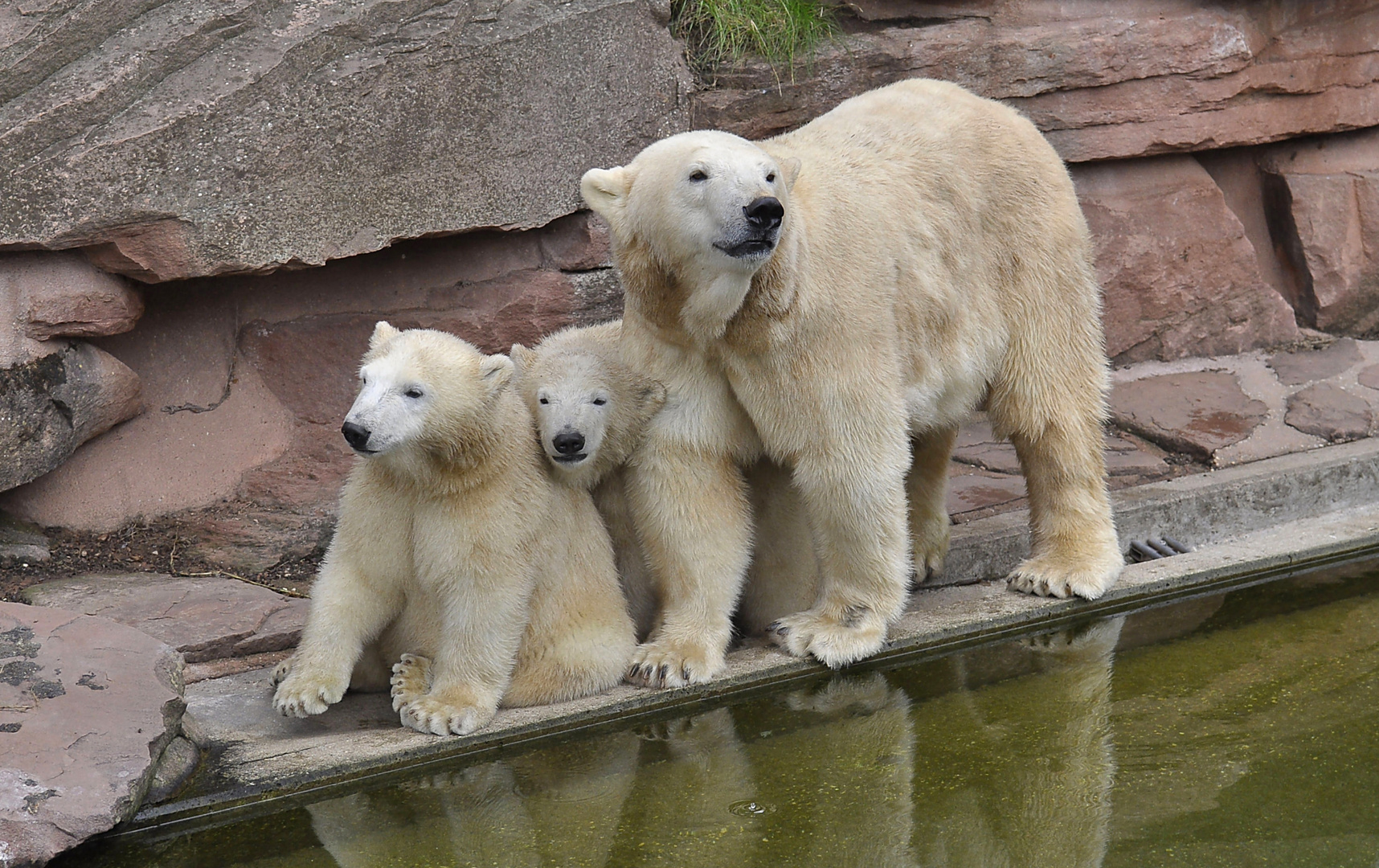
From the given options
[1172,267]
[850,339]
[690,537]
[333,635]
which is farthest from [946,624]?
[1172,267]

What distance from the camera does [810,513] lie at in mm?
3828

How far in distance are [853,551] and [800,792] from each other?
36.9 inches

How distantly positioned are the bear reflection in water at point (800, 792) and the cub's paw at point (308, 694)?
37cm

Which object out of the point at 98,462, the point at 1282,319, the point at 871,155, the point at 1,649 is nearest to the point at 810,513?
the point at 871,155

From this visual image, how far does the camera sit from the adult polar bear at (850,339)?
11.4 ft

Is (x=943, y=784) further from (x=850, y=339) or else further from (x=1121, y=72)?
(x=1121, y=72)

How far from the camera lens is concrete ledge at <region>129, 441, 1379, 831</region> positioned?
317cm

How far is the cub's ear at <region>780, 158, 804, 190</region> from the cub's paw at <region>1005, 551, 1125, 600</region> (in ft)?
4.85

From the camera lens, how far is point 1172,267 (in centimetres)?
623

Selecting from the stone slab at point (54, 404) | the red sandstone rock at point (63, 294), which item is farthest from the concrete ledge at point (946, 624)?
the red sandstone rock at point (63, 294)

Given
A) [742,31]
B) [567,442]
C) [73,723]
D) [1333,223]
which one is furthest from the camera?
[1333,223]

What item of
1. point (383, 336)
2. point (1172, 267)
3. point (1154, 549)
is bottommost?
point (1154, 549)

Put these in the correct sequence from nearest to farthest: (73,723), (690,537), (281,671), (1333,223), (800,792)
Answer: (73,723) < (800,792) < (281,671) < (690,537) < (1333,223)

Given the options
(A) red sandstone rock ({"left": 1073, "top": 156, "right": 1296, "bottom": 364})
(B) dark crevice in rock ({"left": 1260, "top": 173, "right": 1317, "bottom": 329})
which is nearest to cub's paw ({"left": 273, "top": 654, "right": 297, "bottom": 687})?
(A) red sandstone rock ({"left": 1073, "top": 156, "right": 1296, "bottom": 364})
